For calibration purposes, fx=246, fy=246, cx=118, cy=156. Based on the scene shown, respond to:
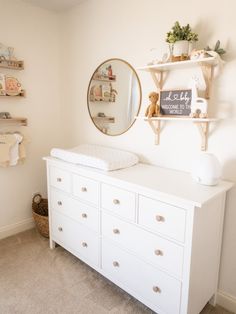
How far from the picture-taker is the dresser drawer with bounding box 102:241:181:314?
1488 millimetres

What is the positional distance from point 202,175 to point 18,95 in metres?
1.93

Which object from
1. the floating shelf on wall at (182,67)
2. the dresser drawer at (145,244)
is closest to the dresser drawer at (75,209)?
the dresser drawer at (145,244)

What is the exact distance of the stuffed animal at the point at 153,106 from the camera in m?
1.85

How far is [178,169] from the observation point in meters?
1.89

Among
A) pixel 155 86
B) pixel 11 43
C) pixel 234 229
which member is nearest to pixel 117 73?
pixel 155 86

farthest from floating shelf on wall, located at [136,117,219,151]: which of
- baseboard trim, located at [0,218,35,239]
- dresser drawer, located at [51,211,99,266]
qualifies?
baseboard trim, located at [0,218,35,239]

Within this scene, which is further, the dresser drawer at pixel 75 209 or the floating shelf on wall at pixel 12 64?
the floating shelf on wall at pixel 12 64

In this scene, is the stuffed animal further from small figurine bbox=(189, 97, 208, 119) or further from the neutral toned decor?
small figurine bbox=(189, 97, 208, 119)

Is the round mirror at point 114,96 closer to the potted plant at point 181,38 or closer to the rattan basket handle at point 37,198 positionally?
the potted plant at point 181,38

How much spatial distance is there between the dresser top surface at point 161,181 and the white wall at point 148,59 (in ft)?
0.44

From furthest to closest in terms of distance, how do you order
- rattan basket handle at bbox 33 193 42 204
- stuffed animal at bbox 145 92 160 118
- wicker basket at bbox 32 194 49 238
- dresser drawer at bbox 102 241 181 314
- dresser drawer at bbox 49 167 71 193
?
rattan basket handle at bbox 33 193 42 204 < wicker basket at bbox 32 194 49 238 < dresser drawer at bbox 49 167 71 193 < stuffed animal at bbox 145 92 160 118 < dresser drawer at bbox 102 241 181 314

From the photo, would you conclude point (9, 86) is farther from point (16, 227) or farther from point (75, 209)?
point (16, 227)

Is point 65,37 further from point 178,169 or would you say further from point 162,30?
point 178,169

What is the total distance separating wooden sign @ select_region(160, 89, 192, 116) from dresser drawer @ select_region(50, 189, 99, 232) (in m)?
0.92
